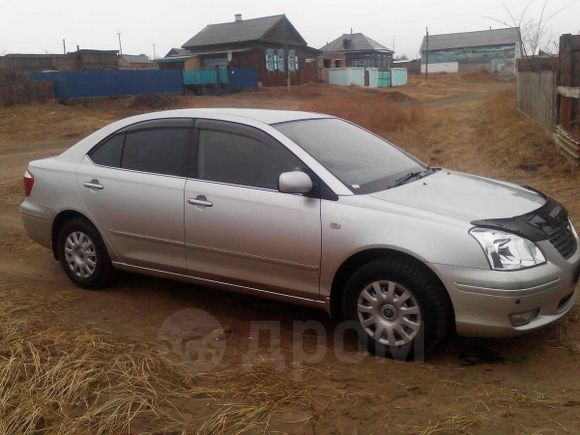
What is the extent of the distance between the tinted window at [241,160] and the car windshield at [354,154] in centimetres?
17

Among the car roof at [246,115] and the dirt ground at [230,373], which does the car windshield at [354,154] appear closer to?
the car roof at [246,115]

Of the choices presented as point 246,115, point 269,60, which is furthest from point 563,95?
point 269,60

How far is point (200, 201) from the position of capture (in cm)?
460

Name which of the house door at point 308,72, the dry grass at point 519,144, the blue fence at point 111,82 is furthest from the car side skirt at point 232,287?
the house door at point 308,72

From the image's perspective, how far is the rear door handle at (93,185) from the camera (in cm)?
519

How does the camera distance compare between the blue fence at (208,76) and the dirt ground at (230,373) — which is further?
the blue fence at (208,76)

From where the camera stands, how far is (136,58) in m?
72.2

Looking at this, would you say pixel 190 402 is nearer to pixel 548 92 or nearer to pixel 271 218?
pixel 271 218

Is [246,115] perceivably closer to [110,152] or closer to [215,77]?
[110,152]

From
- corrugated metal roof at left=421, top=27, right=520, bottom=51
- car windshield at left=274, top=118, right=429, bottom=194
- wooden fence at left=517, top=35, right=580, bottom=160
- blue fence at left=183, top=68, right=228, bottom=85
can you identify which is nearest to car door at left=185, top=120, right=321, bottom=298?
car windshield at left=274, top=118, right=429, bottom=194

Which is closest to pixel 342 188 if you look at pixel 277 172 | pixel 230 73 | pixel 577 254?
pixel 277 172

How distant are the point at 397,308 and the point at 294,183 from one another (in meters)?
1.01

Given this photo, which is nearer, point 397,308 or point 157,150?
point 397,308

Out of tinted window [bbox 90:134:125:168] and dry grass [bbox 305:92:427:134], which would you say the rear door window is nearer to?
tinted window [bbox 90:134:125:168]
